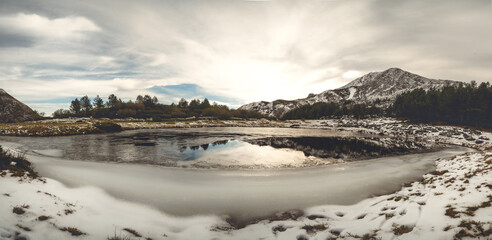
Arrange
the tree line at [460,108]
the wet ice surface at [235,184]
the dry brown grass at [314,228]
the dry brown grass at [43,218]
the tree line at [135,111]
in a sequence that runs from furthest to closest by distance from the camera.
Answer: the tree line at [135,111], the tree line at [460,108], the wet ice surface at [235,184], the dry brown grass at [314,228], the dry brown grass at [43,218]

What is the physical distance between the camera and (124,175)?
1499 cm

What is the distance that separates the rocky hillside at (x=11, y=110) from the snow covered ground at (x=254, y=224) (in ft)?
404

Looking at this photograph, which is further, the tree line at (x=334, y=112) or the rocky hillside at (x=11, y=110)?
the tree line at (x=334, y=112)

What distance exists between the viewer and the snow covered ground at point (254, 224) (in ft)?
21.1

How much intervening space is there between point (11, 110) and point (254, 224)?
138641 mm

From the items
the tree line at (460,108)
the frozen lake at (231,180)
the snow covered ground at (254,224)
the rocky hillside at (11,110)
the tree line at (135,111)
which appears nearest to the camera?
the snow covered ground at (254,224)

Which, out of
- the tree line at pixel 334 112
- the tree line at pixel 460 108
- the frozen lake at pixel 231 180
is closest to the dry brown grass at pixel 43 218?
the frozen lake at pixel 231 180

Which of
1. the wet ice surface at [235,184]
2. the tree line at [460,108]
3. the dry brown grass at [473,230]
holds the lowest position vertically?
the wet ice surface at [235,184]

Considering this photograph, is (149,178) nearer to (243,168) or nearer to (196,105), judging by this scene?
(243,168)

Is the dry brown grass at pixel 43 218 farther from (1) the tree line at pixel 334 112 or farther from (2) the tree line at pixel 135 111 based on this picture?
(1) the tree line at pixel 334 112

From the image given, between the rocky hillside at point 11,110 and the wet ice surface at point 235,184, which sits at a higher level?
the rocky hillside at point 11,110

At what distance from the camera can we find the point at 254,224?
8617 mm

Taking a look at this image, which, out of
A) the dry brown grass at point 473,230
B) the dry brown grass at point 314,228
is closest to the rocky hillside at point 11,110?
the dry brown grass at point 314,228

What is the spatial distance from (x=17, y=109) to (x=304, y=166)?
14099cm
